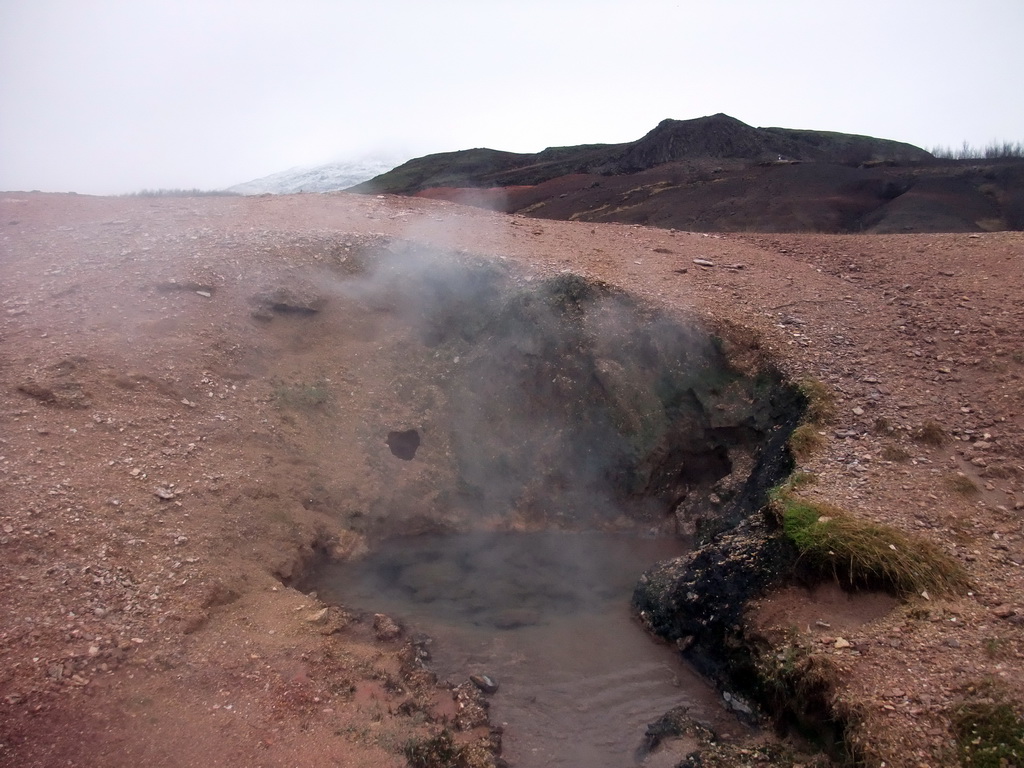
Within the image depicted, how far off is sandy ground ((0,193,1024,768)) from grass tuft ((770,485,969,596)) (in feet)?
0.64

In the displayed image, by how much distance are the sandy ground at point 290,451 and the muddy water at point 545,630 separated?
0.61 meters

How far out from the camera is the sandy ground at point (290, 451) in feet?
18.1

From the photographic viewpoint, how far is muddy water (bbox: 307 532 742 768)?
622 centimetres

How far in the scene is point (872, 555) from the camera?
241 inches

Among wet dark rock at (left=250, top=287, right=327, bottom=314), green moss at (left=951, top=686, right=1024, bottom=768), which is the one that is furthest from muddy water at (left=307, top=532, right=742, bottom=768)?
wet dark rock at (left=250, top=287, right=327, bottom=314)

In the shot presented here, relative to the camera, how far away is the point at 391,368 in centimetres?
1059

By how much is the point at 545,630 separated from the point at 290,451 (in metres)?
3.73

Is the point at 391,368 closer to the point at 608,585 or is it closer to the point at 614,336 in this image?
the point at 614,336

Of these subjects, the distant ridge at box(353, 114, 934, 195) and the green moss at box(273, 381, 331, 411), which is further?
the distant ridge at box(353, 114, 934, 195)

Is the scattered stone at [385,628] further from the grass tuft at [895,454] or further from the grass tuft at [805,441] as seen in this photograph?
the grass tuft at [895,454]

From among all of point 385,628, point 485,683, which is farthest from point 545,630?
point 385,628

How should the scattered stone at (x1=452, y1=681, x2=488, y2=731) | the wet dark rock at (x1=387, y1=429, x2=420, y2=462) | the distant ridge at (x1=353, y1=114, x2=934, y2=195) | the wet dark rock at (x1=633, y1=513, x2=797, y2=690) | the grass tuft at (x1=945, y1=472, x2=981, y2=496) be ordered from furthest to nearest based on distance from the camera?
the distant ridge at (x1=353, y1=114, x2=934, y2=195)
the wet dark rock at (x1=387, y1=429, x2=420, y2=462)
the grass tuft at (x1=945, y1=472, x2=981, y2=496)
the wet dark rock at (x1=633, y1=513, x2=797, y2=690)
the scattered stone at (x1=452, y1=681, x2=488, y2=731)

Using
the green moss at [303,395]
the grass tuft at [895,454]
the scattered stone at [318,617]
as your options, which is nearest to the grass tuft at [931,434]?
the grass tuft at [895,454]

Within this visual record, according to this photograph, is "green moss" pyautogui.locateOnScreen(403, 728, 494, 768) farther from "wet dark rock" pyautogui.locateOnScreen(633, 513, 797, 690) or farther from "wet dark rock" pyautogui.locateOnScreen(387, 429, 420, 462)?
"wet dark rock" pyautogui.locateOnScreen(387, 429, 420, 462)
